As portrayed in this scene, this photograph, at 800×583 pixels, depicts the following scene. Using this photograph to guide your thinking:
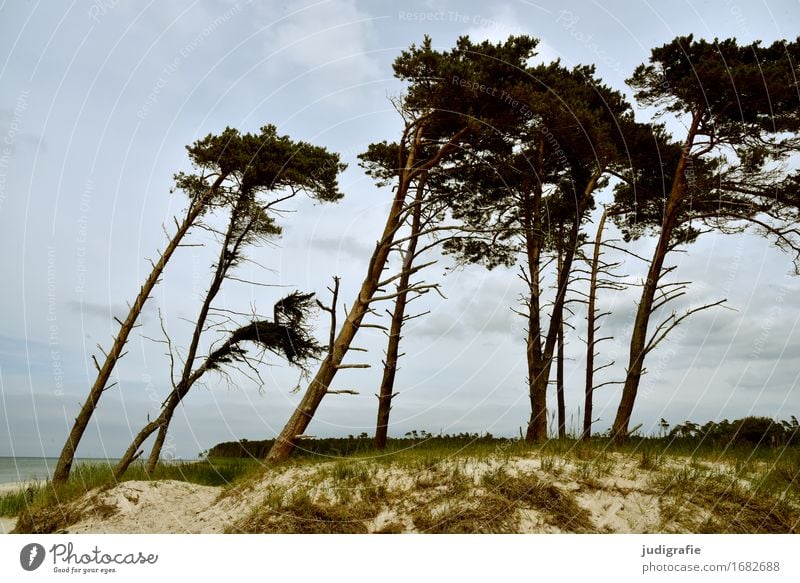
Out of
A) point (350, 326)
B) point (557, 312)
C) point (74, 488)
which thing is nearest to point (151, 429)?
point (74, 488)

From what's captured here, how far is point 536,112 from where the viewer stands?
579 inches

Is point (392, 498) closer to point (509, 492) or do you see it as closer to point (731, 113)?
point (509, 492)

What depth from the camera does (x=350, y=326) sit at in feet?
45.4

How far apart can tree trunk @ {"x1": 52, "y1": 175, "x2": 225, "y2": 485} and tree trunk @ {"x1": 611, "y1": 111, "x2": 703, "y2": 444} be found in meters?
11.8

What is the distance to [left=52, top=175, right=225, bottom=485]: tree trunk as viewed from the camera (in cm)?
1483

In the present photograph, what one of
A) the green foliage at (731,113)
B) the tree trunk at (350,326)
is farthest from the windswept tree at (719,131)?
the tree trunk at (350,326)

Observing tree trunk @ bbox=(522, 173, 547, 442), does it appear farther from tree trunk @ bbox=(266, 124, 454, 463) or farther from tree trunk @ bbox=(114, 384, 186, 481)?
tree trunk @ bbox=(114, 384, 186, 481)

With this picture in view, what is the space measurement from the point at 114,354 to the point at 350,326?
6.41 metres

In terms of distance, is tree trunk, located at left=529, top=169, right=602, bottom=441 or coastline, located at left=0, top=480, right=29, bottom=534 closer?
coastline, located at left=0, top=480, right=29, bottom=534

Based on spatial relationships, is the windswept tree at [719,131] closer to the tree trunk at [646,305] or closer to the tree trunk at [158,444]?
the tree trunk at [646,305]

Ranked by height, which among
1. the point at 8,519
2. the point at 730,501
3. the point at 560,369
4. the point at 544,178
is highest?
the point at 544,178

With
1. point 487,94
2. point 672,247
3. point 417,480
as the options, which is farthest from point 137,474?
point 672,247

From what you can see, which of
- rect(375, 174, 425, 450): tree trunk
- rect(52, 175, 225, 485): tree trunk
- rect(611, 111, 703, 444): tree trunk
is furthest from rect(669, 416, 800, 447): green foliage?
rect(52, 175, 225, 485): tree trunk

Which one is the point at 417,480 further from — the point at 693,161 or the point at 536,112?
the point at 693,161
